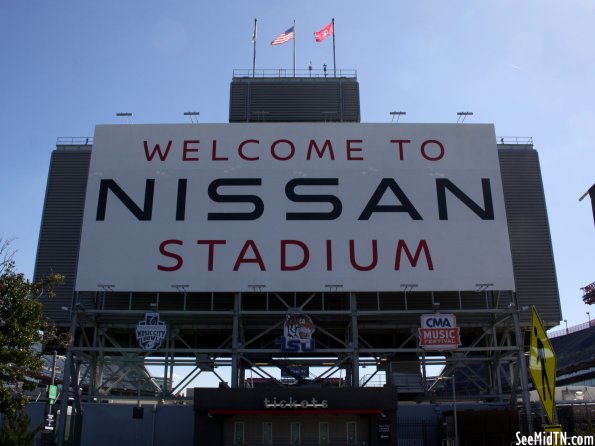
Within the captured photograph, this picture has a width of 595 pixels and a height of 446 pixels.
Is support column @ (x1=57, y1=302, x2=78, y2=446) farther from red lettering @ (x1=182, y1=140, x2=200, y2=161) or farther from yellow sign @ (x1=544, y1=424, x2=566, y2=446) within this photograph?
yellow sign @ (x1=544, y1=424, x2=566, y2=446)

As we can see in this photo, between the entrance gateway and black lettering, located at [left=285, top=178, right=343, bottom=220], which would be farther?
black lettering, located at [left=285, top=178, right=343, bottom=220]

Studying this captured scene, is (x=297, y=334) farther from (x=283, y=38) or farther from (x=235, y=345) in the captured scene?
(x=283, y=38)

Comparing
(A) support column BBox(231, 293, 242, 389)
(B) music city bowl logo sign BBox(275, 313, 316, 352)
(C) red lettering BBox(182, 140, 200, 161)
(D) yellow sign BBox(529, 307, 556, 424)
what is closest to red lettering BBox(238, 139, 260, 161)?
(C) red lettering BBox(182, 140, 200, 161)

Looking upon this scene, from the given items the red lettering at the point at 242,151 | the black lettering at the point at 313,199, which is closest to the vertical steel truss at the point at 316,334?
the black lettering at the point at 313,199

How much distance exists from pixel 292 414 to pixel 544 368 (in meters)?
30.4

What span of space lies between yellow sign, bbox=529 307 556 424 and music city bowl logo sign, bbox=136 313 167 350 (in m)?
33.3

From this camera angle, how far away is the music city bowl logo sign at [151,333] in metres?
39.4

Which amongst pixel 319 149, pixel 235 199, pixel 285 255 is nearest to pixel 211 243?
pixel 235 199

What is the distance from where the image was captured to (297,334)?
39438 mm

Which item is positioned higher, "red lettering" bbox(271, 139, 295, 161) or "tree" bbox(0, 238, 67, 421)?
"red lettering" bbox(271, 139, 295, 161)

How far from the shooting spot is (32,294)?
26391 millimetres

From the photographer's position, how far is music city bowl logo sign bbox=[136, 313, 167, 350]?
39375 millimetres

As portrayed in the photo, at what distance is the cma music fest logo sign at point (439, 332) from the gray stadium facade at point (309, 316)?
2.22 feet

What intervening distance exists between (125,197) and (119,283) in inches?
237
